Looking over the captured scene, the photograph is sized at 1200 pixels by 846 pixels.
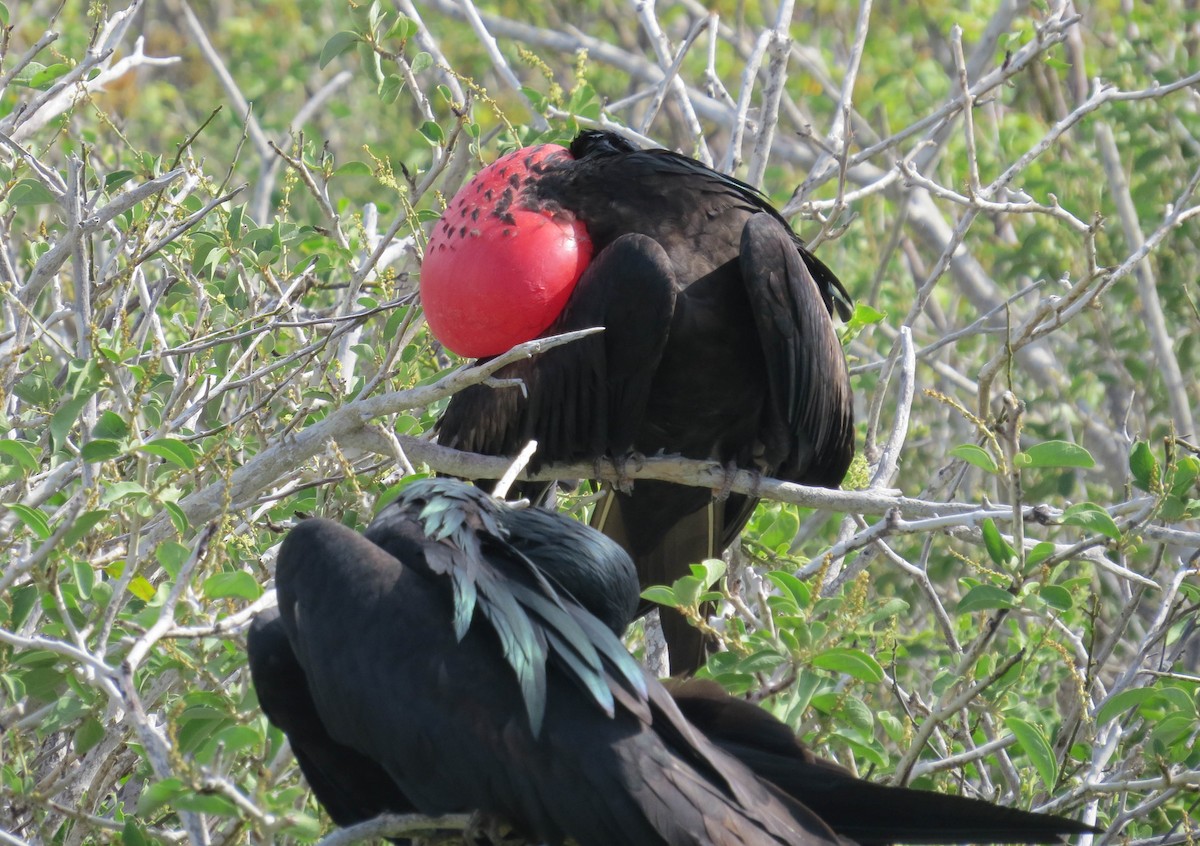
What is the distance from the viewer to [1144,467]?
100 inches

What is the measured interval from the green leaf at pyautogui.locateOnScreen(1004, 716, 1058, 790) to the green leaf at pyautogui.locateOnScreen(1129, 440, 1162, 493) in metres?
0.47

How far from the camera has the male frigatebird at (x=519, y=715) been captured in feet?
7.25

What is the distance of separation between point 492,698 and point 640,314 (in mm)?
1121

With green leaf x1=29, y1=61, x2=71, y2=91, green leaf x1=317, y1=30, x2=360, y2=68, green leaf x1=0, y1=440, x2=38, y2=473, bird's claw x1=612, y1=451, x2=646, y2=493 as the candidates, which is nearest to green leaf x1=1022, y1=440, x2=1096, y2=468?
bird's claw x1=612, y1=451, x2=646, y2=493

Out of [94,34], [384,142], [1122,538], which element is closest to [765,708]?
[1122,538]

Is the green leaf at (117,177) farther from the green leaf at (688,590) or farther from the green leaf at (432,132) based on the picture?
the green leaf at (688,590)

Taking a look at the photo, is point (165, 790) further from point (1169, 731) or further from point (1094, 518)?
point (1169, 731)

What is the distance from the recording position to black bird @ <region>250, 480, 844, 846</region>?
2219mm

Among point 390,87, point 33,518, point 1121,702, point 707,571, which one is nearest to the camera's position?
point 33,518

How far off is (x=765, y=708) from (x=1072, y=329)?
377cm

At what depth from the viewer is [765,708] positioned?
250cm

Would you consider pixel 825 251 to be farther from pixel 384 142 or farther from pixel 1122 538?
pixel 1122 538

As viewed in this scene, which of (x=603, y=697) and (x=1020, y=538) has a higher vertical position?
(x=603, y=697)

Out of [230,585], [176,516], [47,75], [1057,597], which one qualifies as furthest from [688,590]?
[47,75]
